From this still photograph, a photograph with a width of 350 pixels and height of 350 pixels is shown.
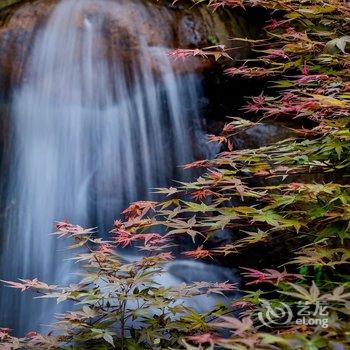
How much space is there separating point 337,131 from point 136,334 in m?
1.31

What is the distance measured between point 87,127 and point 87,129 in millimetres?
28

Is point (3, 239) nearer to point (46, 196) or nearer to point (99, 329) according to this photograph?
point (46, 196)

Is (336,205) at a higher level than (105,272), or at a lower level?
higher

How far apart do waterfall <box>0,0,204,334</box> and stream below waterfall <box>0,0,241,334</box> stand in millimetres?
13

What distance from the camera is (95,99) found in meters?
5.65

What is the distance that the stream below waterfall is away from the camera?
16.9 ft

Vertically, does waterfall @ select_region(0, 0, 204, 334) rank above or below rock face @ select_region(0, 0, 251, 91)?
below

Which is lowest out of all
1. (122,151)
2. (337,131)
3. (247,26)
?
(337,131)

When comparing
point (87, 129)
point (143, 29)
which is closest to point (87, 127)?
point (87, 129)

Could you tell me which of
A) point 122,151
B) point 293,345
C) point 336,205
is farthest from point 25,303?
point 293,345

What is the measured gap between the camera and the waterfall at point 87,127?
5148 mm

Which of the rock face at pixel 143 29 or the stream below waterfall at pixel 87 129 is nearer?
the stream below waterfall at pixel 87 129

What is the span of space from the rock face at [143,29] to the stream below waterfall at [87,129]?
57 millimetres

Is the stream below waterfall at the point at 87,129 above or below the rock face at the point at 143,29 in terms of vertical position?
below
